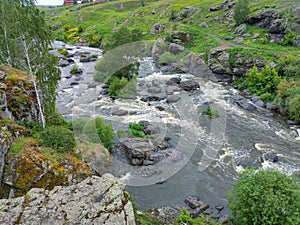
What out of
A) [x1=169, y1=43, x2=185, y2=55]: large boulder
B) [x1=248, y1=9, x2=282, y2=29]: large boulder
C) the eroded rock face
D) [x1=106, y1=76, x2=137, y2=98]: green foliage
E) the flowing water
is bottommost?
the flowing water

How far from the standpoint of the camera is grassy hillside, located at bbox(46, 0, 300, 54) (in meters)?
59.0

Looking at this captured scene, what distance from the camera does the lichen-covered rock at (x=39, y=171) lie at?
13.8m

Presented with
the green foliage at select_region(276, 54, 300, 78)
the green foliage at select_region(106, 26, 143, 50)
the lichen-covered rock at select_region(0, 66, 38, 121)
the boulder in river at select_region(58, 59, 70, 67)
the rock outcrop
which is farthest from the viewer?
the boulder in river at select_region(58, 59, 70, 67)

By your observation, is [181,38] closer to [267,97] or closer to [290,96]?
[267,97]

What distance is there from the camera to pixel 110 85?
141ft

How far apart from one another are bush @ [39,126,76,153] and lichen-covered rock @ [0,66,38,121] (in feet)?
9.64

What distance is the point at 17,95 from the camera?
64.7ft

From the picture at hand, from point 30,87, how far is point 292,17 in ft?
189

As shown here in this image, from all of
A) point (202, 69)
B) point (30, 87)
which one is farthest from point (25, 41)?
point (202, 69)

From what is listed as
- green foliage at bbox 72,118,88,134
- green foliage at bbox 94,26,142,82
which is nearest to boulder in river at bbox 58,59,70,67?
green foliage at bbox 94,26,142,82

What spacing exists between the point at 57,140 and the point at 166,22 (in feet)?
235

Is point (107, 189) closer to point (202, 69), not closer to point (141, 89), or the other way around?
point (141, 89)

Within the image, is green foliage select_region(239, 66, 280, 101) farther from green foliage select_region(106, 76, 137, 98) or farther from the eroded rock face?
the eroded rock face

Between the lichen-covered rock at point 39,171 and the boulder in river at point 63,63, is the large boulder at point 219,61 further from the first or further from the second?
the lichen-covered rock at point 39,171
